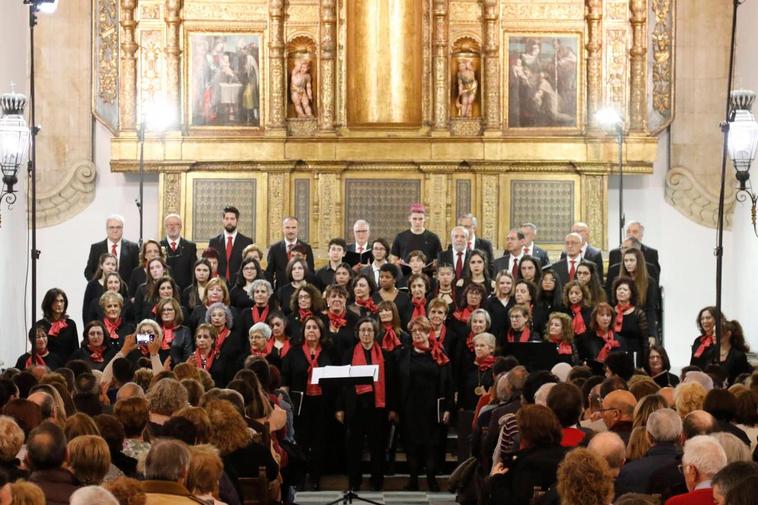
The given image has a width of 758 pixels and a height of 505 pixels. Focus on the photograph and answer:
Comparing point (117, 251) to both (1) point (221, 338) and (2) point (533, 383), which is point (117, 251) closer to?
(1) point (221, 338)

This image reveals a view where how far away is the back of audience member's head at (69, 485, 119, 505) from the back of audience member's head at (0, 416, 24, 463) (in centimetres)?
171

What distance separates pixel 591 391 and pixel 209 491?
3.40 m

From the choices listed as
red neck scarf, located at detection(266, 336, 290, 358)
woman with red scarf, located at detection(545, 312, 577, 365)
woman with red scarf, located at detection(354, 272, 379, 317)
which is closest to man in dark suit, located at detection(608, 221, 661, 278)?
woman with red scarf, located at detection(545, 312, 577, 365)

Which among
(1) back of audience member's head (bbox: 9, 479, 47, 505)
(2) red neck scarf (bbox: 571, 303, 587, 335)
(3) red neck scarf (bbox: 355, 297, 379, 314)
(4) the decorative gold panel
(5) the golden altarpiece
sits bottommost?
(1) back of audience member's head (bbox: 9, 479, 47, 505)

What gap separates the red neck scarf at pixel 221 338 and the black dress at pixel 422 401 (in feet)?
5.03

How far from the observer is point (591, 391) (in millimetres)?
9648

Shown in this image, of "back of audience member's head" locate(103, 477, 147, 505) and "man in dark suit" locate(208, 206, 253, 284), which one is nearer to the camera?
"back of audience member's head" locate(103, 477, 147, 505)

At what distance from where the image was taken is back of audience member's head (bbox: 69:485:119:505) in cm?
530

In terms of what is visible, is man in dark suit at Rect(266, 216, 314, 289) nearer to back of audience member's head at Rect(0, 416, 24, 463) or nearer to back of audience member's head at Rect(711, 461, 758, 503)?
back of audience member's head at Rect(0, 416, 24, 463)

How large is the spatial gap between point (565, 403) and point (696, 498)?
5.90 feet

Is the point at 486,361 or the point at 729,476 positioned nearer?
the point at 729,476

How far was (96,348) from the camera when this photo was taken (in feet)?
45.3

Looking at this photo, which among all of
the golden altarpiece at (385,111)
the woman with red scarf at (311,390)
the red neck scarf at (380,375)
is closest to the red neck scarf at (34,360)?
the woman with red scarf at (311,390)

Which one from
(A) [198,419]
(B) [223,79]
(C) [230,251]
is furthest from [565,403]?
(B) [223,79]
